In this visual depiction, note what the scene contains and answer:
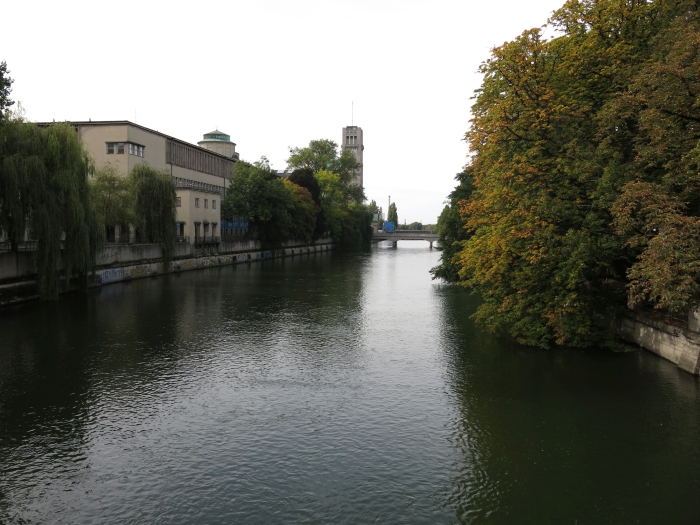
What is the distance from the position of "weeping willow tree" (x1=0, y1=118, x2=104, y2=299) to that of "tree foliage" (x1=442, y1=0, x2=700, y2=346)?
25.3 meters

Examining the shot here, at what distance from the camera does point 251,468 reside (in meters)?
13.9

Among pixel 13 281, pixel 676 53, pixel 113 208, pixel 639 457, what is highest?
pixel 676 53

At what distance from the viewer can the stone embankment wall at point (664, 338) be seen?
70.4 feet

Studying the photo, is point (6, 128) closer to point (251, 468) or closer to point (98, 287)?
point (98, 287)

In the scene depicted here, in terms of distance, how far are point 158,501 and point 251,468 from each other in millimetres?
2355

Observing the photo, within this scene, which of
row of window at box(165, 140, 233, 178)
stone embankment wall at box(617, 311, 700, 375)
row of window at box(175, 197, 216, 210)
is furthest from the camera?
row of window at box(165, 140, 233, 178)

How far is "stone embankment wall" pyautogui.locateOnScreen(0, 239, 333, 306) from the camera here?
1400 inches

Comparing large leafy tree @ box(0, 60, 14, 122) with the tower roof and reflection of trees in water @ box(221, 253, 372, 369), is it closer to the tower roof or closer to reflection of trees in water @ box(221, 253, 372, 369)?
reflection of trees in water @ box(221, 253, 372, 369)

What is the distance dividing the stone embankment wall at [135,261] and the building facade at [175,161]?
283 cm

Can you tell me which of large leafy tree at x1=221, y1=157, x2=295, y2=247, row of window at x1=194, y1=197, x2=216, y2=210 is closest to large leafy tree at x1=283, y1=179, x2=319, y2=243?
large leafy tree at x1=221, y1=157, x2=295, y2=247

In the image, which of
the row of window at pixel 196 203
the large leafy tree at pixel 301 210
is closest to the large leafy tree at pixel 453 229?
the row of window at pixel 196 203

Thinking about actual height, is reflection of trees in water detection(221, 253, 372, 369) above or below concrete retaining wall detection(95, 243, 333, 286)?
below

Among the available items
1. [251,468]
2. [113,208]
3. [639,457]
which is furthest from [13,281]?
[639,457]

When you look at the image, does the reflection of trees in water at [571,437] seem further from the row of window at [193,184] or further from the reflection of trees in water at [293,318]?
the row of window at [193,184]
